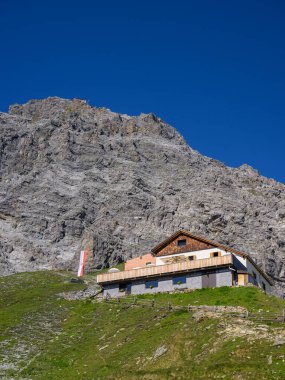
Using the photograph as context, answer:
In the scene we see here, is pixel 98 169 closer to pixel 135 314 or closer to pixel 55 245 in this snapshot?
pixel 55 245

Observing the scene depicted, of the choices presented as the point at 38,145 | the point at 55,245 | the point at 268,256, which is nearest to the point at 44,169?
the point at 38,145

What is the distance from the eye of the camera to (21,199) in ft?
A: 547

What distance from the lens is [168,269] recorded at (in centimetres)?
7131

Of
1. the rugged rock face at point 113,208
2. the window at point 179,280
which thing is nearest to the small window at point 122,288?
the window at point 179,280

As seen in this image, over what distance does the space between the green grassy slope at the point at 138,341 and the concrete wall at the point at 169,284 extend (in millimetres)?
2343

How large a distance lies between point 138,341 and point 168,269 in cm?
2178

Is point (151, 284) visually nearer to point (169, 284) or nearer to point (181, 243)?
point (169, 284)

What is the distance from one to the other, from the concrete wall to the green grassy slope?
7.69 feet

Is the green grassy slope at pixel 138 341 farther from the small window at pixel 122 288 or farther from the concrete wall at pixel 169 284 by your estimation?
the small window at pixel 122 288

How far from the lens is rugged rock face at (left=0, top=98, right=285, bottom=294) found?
142000mm

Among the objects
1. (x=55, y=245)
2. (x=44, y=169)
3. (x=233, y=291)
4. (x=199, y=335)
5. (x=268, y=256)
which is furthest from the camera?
(x=44, y=169)

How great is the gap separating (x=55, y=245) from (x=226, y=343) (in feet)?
370

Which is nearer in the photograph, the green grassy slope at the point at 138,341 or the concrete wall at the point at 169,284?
the green grassy slope at the point at 138,341

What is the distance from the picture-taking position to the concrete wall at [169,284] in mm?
67750
